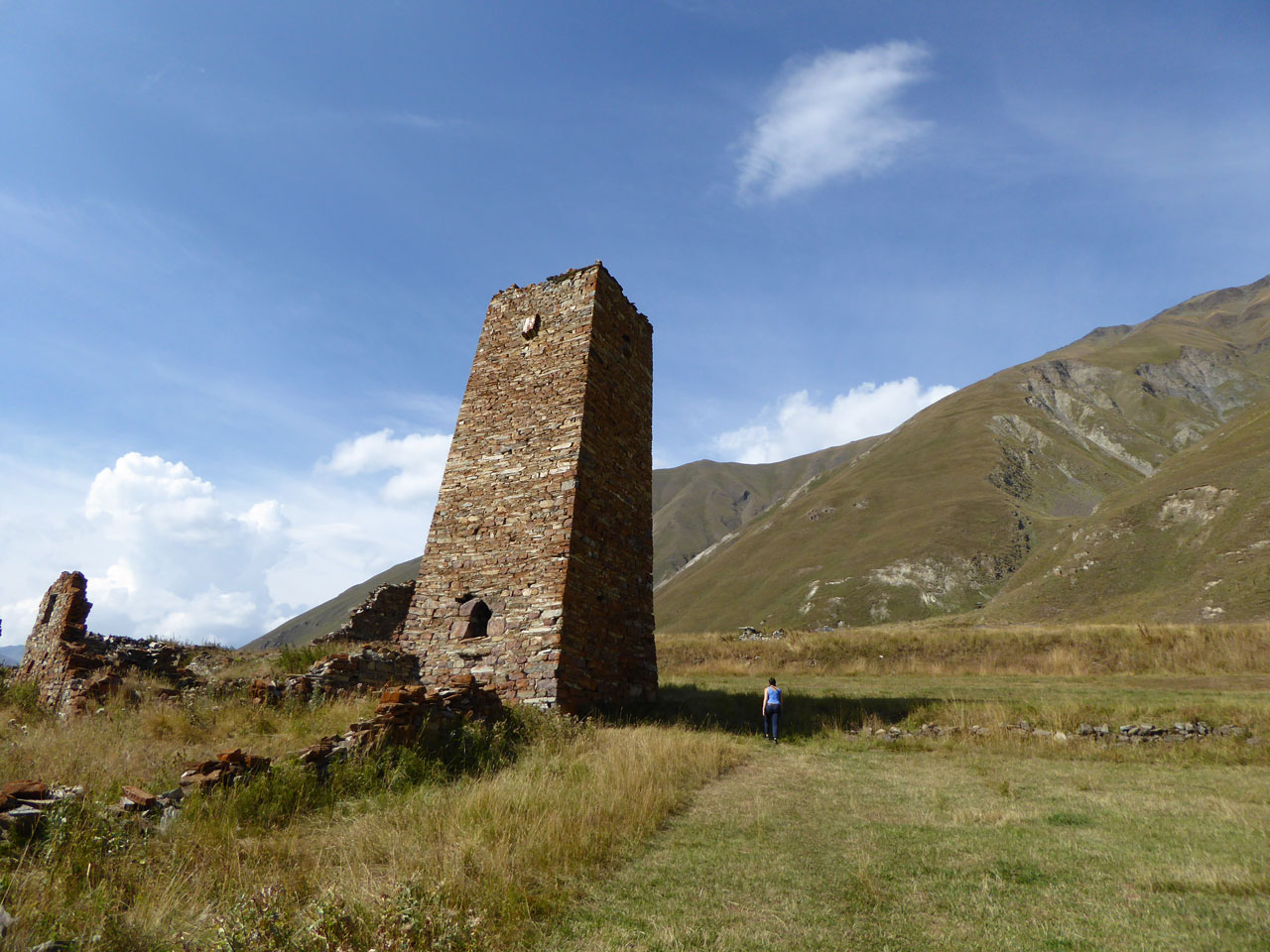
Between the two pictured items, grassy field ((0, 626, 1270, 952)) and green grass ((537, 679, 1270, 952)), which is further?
green grass ((537, 679, 1270, 952))

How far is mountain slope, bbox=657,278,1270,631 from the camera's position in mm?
65562

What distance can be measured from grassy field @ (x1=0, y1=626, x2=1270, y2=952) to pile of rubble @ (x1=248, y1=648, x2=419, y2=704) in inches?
23.9

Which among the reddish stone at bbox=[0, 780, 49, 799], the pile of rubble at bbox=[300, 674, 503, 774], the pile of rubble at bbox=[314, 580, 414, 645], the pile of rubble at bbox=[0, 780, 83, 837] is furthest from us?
the pile of rubble at bbox=[314, 580, 414, 645]

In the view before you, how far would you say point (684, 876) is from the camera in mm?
4906

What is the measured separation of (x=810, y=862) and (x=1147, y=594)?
158ft

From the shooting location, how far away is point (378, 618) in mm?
16234

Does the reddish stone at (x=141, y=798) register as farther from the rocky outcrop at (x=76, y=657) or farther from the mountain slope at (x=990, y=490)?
the mountain slope at (x=990, y=490)

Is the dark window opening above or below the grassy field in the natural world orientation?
above

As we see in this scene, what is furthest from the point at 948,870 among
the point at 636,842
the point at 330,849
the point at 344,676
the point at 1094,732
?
the point at 344,676

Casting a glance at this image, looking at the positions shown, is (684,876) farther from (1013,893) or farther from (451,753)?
(451,753)

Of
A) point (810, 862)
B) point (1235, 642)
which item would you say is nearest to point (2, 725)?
point (810, 862)

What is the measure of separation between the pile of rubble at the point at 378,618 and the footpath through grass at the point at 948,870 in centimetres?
1067

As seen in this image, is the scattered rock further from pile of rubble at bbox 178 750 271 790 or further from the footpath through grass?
the footpath through grass

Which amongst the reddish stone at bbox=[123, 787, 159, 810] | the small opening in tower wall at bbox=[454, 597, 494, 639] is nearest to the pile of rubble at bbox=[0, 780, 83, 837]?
Result: the reddish stone at bbox=[123, 787, 159, 810]
